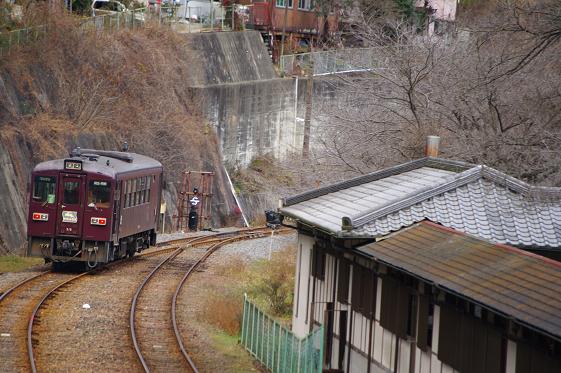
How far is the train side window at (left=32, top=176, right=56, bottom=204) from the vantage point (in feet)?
85.4

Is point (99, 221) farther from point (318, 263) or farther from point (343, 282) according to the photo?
point (343, 282)

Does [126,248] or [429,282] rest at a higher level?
[429,282]

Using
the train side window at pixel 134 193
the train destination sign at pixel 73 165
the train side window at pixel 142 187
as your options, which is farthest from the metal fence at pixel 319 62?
the train destination sign at pixel 73 165

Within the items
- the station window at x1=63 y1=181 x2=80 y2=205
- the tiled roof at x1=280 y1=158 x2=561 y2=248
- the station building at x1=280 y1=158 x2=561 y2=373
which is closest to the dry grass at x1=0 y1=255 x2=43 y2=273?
the station window at x1=63 y1=181 x2=80 y2=205

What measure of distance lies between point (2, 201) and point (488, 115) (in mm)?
14508

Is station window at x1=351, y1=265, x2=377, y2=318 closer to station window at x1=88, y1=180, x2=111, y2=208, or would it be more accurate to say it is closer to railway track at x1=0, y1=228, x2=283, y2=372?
railway track at x1=0, y1=228, x2=283, y2=372

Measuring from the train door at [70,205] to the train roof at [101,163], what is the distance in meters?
0.34

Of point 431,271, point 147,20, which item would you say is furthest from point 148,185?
point 147,20

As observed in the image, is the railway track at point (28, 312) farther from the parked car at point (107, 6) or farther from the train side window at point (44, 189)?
the parked car at point (107, 6)

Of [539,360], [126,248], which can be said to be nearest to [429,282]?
[539,360]

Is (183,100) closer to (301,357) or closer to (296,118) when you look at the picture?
(296,118)

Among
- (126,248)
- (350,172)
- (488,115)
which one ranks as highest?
(488,115)

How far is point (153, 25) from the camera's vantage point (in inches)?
1921

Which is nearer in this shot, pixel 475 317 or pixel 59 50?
pixel 475 317
